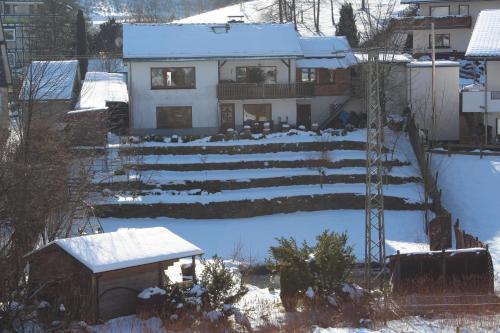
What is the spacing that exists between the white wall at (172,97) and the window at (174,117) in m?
0.21

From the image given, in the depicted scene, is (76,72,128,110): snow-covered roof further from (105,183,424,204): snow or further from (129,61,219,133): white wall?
(105,183,424,204): snow

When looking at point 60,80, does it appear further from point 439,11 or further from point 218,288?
point 439,11

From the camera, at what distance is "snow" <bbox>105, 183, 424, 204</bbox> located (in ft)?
95.8

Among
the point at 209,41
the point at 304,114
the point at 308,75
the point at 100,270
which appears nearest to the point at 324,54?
the point at 308,75

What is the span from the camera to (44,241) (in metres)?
20.8

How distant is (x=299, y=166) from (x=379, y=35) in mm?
13655

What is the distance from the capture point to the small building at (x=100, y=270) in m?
16.0

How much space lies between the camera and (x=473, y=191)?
29.2m

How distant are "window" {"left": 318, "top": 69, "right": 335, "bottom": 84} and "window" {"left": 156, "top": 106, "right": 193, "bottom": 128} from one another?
760 cm

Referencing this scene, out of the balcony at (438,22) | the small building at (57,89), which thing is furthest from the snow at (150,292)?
the balcony at (438,22)

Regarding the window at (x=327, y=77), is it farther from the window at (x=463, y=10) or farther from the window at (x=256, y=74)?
the window at (x=463, y=10)

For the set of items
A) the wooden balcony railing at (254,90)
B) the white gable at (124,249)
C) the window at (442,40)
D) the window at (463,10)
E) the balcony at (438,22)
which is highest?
the window at (463,10)

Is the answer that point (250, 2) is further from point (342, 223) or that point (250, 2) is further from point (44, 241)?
point (44, 241)

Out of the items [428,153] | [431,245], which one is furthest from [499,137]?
[431,245]
